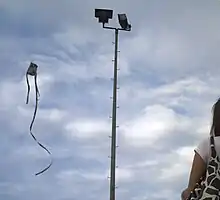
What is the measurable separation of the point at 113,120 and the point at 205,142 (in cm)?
1044

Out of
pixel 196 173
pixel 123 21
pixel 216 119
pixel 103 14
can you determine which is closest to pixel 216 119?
pixel 216 119

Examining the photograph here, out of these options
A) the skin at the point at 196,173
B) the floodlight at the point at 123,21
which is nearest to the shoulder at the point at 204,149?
the skin at the point at 196,173

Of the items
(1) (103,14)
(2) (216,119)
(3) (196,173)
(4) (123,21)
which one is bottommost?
(3) (196,173)

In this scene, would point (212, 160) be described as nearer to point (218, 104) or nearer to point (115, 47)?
point (218, 104)

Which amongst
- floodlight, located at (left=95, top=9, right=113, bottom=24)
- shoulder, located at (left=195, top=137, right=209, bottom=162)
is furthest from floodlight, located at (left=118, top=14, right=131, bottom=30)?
shoulder, located at (left=195, top=137, right=209, bottom=162)

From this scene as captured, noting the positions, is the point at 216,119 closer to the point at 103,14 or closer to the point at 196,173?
the point at 196,173

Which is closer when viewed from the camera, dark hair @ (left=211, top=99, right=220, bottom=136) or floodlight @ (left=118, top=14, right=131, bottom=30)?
dark hair @ (left=211, top=99, right=220, bottom=136)

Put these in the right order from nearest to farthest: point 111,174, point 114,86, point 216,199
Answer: point 216,199 → point 111,174 → point 114,86

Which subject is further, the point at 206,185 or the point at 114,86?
the point at 114,86

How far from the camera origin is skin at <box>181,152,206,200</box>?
295cm

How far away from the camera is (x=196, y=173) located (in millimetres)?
2969

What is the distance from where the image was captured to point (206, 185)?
9.16 feet

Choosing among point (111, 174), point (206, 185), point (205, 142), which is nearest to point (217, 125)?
point (205, 142)

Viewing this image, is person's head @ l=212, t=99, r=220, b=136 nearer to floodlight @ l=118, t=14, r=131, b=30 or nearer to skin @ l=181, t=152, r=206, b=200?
skin @ l=181, t=152, r=206, b=200
